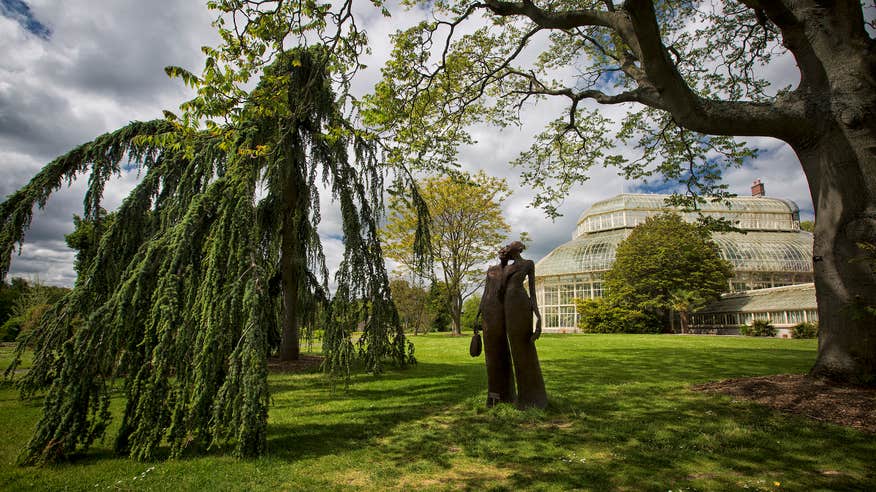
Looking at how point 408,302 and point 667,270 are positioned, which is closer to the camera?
point 667,270

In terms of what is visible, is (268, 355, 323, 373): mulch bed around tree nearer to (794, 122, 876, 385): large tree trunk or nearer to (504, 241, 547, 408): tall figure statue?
(504, 241, 547, 408): tall figure statue

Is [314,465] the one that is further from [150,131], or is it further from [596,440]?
[150,131]

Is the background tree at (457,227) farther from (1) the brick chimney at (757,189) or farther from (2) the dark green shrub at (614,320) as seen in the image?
(1) the brick chimney at (757,189)

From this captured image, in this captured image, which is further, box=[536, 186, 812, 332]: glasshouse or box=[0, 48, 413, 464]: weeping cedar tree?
box=[536, 186, 812, 332]: glasshouse

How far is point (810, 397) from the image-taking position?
6574 mm

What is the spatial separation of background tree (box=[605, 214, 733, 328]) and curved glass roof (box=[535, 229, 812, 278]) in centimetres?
751

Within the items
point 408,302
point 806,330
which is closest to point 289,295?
point 408,302

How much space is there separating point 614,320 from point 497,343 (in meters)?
32.5

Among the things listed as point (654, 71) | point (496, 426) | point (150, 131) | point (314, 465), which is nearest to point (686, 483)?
point (496, 426)

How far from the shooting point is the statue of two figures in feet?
21.6

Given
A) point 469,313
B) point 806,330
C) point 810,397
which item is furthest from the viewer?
point 469,313

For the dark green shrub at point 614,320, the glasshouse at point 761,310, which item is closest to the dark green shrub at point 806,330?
the glasshouse at point 761,310

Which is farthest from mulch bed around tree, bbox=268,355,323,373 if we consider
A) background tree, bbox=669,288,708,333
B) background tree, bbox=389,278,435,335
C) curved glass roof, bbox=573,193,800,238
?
curved glass roof, bbox=573,193,800,238

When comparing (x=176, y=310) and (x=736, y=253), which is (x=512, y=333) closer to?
(x=176, y=310)
